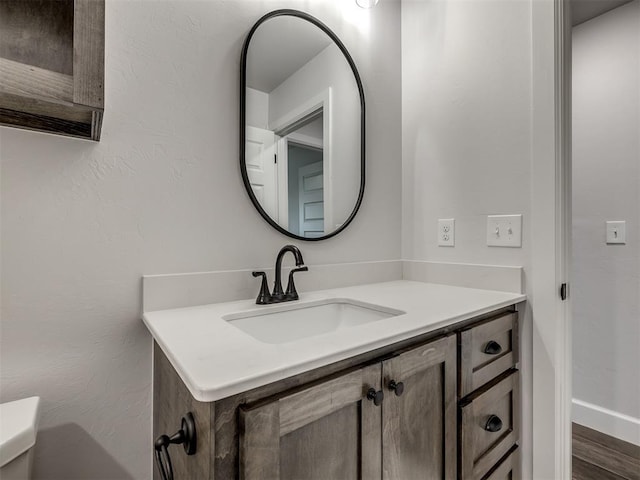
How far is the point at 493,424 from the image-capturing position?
100 centimetres

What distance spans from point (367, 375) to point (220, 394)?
1.04 ft

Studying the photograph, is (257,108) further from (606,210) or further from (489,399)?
(606,210)

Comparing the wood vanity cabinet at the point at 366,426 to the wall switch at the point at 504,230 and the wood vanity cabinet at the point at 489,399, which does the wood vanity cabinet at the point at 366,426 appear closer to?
the wood vanity cabinet at the point at 489,399

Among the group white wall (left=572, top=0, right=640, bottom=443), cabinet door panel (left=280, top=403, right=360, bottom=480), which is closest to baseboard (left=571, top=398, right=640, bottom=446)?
white wall (left=572, top=0, right=640, bottom=443)

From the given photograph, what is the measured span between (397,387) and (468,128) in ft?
3.72

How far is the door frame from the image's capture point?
1.13 metres

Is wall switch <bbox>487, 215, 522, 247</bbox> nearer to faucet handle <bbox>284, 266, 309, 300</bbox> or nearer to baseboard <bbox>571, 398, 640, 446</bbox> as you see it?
faucet handle <bbox>284, 266, 309, 300</bbox>

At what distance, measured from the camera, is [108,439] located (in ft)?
2.87

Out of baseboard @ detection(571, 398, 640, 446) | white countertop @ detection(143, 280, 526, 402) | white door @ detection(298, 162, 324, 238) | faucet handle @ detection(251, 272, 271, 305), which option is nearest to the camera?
white countertop @ detection(143, 280, 526, 402)

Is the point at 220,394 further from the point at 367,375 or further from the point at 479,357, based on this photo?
the point at 479,357

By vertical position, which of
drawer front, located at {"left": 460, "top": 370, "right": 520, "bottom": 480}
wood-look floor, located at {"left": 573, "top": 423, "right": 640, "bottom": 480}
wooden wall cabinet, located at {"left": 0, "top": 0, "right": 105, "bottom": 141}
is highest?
wooden wall cabinet, located at {"left": 0, "top": 0, "right": 105, "bottom": 141}

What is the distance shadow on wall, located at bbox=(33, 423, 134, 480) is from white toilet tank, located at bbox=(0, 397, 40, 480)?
16 cm

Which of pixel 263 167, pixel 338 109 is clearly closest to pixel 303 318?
pixel 263 167

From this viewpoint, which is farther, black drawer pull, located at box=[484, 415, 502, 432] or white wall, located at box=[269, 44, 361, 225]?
white wall, located at box=[269, 44, 361, 225]
